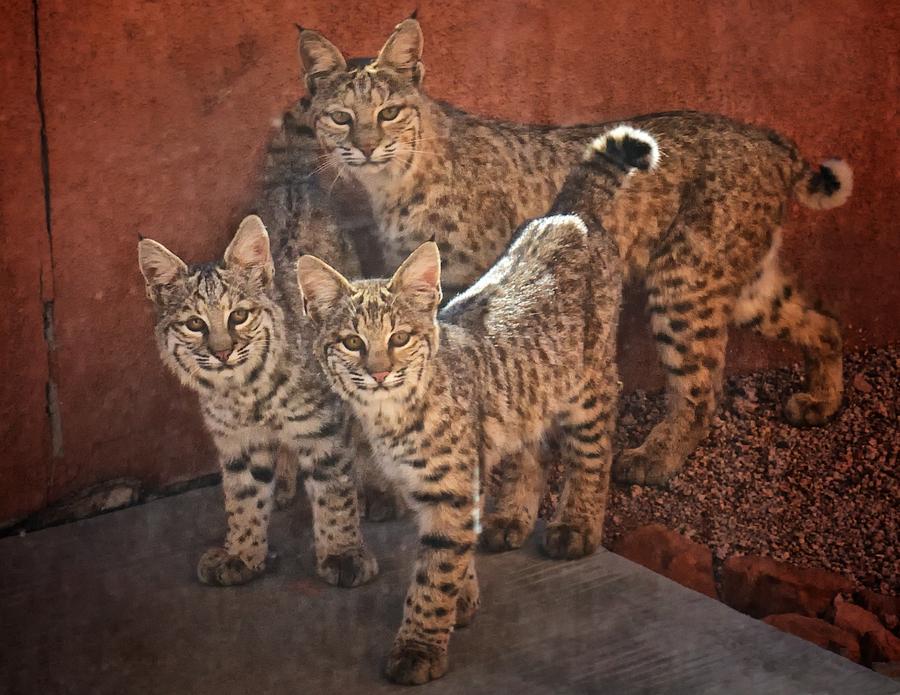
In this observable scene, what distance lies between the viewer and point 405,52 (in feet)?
13.4

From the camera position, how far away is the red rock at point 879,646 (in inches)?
161

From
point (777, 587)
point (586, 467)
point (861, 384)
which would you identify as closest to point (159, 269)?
point (586, 467)

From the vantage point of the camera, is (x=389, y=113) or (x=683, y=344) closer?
(x=389, y=113)

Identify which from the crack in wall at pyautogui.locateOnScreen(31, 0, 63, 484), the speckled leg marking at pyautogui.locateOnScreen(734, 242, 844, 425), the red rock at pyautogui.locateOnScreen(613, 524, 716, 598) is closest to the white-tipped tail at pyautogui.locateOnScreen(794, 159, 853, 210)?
the speckled leg marking at pyautogui.locateOnScreen(734, 242, 844, 425)

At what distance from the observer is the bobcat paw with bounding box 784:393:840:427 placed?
5055 millimetres

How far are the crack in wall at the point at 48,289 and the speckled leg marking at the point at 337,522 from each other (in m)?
0.92

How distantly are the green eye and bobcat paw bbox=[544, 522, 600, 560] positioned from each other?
1.06m

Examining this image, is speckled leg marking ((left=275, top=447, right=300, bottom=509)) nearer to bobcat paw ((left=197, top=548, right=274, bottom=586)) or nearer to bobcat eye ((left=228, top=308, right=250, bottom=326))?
bobcat paw ((left=197, top=548, right=274, bottom=586))

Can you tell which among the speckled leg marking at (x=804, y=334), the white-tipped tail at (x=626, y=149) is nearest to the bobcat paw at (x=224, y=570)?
the white-tipped tail at (x=626, y=149)

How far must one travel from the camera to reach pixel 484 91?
4320 mm

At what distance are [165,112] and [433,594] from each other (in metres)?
1.73

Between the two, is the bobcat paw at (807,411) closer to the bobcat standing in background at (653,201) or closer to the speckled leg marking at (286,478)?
the bobcat standing in background at (653,201)

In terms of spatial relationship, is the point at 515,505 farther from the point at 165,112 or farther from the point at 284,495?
the point at 165,112

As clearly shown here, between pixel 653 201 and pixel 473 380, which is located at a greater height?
pixel 653 201
